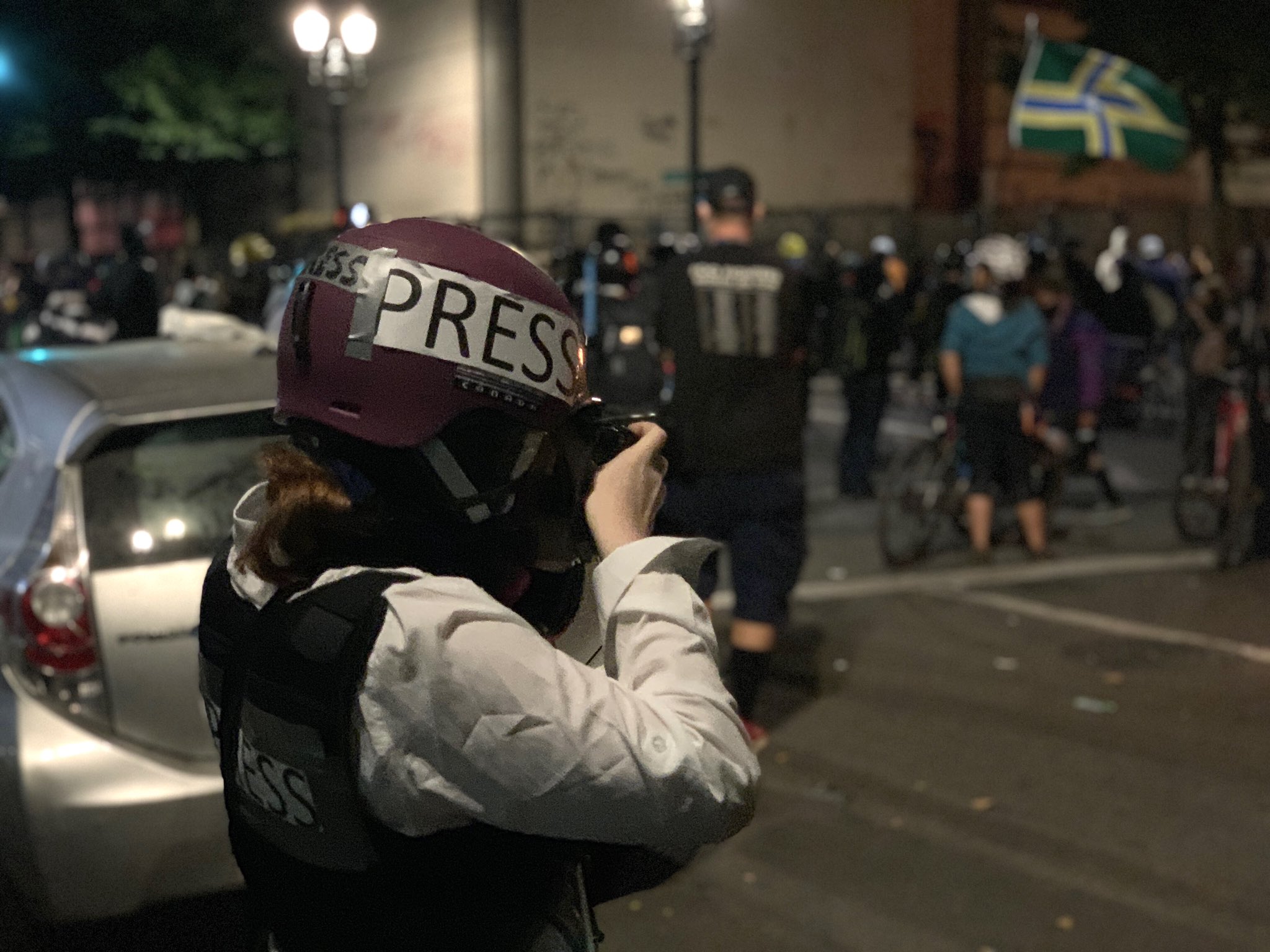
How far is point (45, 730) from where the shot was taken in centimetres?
361

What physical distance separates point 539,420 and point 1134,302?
48.6ft

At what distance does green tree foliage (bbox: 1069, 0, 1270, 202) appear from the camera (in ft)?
51.2

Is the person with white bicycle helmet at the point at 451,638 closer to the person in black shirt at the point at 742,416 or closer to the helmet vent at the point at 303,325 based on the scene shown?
the helmet vent at the point at 303,325

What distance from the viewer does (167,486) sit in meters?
3.93

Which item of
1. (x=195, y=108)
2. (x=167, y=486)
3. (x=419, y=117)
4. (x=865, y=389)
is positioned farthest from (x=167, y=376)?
(x=195, y=108)

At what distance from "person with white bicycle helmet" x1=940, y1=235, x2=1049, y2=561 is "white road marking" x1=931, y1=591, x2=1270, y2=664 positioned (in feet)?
2.91

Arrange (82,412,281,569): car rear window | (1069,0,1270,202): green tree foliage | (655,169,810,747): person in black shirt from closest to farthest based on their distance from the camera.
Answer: (82,412,281,569): car rear window → (655,169,810,747): person in black shirt → (1069,0,1270,202): green tree foliage

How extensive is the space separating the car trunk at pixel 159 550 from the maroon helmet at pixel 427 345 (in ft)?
6.74

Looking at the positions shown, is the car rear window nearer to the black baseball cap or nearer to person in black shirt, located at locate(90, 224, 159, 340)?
the black baseball cap

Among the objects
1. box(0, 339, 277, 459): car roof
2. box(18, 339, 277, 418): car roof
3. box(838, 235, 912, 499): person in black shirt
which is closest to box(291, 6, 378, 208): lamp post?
box(838, 235, 912, 499): person in black shirt

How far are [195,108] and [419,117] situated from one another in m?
3.94

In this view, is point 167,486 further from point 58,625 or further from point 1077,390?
point 1077,390

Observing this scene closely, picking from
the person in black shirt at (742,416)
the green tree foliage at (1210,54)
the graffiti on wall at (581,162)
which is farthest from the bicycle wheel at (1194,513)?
the graffiti on wall at (581,162)

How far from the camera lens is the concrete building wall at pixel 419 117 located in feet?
75.4
